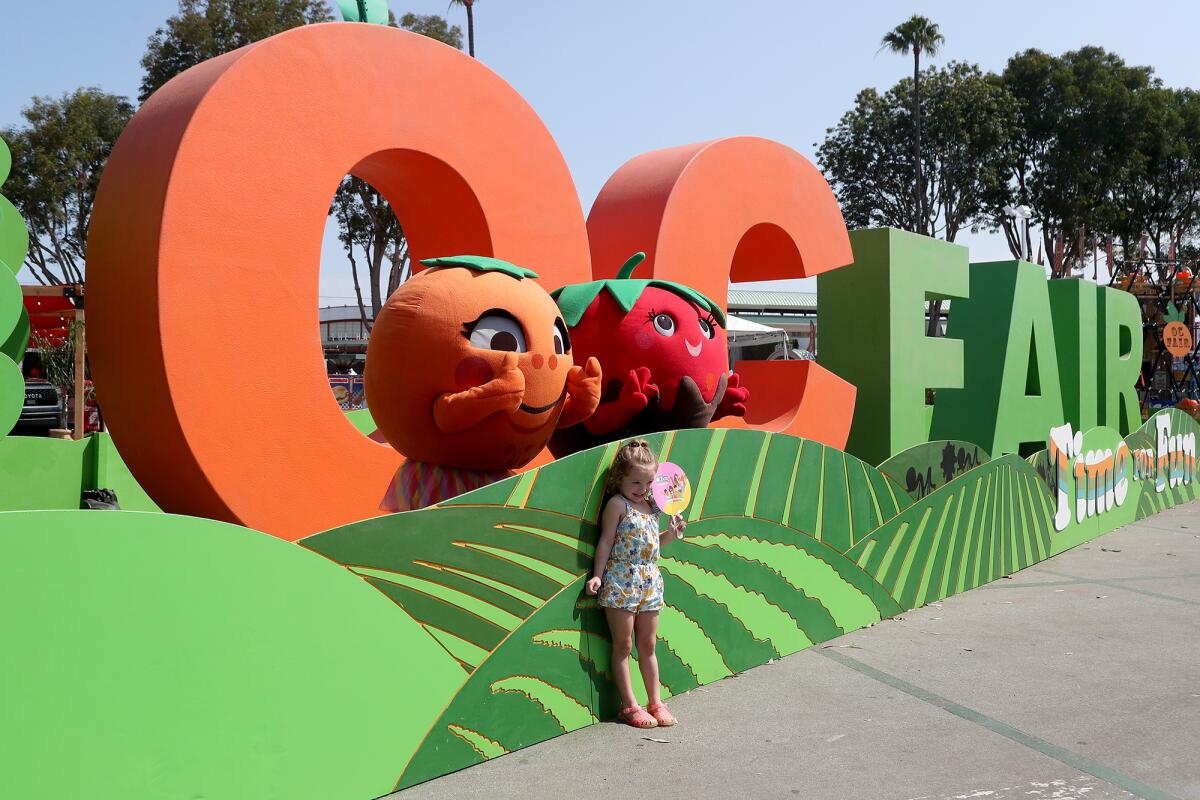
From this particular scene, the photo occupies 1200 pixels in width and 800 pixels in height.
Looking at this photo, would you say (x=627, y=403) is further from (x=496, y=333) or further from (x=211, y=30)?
(x=211, y=30)

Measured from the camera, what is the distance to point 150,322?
4.29 metres

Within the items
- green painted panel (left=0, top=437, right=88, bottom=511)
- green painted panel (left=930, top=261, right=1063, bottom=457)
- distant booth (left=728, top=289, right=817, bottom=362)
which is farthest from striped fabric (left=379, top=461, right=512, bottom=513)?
distant booth (left=728, top=289, right=817, bottom=362)

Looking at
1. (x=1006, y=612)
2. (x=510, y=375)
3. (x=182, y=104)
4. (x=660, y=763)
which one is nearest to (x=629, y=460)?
(x=510, y=375)

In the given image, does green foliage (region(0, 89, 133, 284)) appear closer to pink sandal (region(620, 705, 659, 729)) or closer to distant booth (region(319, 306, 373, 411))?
distant booth (region(319, 306, 373, 411))

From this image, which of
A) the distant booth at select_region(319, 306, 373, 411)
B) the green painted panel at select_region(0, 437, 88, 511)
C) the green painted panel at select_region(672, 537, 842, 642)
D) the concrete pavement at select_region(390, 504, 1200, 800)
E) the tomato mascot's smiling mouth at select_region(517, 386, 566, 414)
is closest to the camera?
the concrete pavement at select_region(390, 504, 1200, 800)

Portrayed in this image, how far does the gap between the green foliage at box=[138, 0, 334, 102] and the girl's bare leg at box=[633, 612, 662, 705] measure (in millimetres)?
22357

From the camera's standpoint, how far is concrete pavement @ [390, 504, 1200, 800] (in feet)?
12.7

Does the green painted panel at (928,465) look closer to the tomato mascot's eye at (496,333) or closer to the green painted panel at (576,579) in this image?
the green painted panel at (576,579)

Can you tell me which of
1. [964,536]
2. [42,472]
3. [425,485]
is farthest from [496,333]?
[42,472]

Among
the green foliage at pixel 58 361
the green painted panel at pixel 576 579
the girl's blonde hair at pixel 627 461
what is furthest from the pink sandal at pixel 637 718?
the green foliage at pixel 58 361

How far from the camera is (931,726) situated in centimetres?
463

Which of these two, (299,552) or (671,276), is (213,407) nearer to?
(299,552)

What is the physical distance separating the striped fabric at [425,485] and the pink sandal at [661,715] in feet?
4.19

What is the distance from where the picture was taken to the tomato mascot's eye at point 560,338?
4867 millimetres
